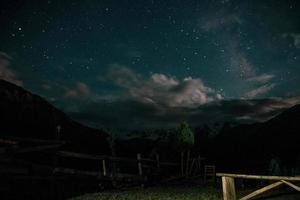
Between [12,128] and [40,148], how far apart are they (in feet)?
95.5

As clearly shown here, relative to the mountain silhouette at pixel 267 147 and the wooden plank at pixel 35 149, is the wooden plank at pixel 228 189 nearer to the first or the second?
the wooden plank at pixel 35 149

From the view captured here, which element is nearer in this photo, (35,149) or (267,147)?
(35,149)

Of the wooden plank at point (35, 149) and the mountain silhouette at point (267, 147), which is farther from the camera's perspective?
the mountain silhouette at point (267, 147)

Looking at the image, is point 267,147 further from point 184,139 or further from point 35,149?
point 35,149

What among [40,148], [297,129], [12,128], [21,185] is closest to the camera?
[40,148]

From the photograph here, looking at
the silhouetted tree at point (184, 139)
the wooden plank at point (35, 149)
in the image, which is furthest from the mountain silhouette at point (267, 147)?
the wooden plank at point (35, 149)

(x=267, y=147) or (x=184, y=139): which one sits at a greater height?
(x=184, y=139)

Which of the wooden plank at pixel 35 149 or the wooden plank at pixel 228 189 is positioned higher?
the wooden plank at pixel 35 149

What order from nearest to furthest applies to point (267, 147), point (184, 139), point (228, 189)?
point (228, 189), point (184, 139), point (267, 147)

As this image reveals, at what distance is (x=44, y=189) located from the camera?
16.4 meters

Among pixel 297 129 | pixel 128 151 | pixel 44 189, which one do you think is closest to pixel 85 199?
pixel 44 189

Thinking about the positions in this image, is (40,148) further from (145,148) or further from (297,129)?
(297,129)

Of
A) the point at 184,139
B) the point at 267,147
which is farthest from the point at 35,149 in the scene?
the point at 267,147

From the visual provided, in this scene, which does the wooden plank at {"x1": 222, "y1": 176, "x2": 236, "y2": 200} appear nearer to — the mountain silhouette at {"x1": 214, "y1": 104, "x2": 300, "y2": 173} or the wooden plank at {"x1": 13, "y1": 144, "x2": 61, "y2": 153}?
the wooden plank at {"x1": 13, "y1": 144, "x2": 61, "y2": 153}
